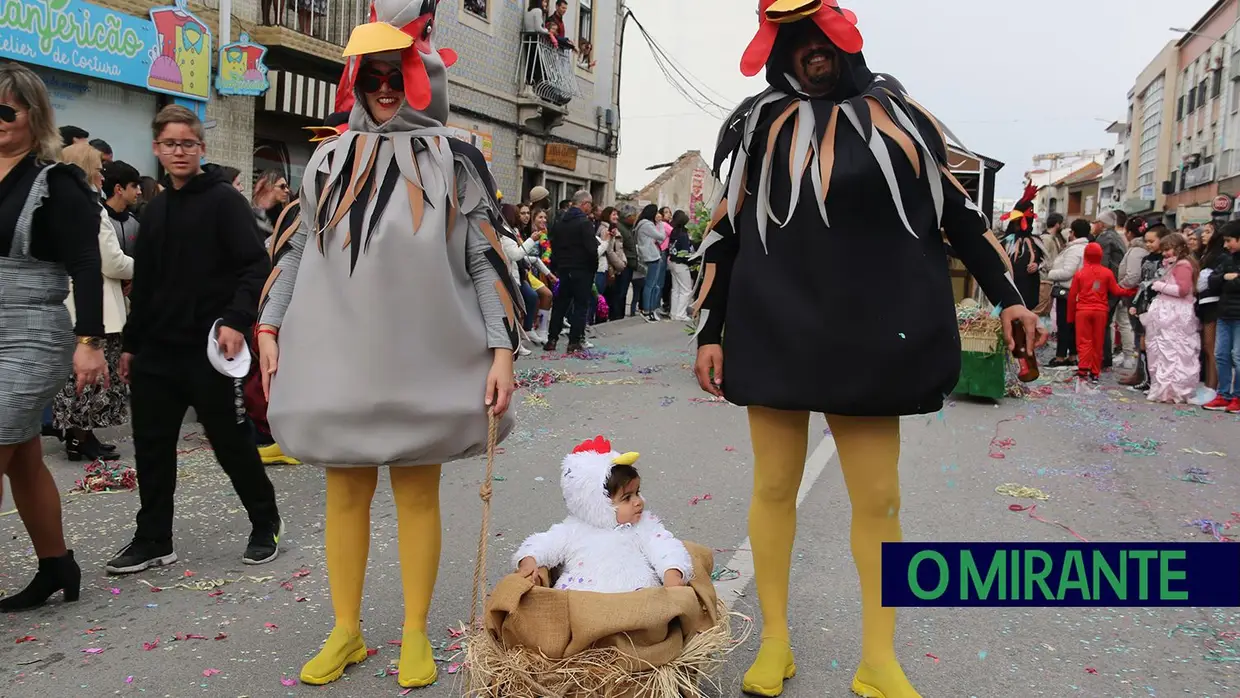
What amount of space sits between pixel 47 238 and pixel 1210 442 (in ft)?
26.9

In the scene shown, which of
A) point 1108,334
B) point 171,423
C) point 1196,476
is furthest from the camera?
point 1108,334

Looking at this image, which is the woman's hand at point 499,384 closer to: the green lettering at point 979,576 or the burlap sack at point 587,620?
the burlap sack at point 587,620

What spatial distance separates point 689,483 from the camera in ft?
19.5

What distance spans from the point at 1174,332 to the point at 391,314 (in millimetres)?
9888

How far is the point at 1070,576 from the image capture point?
3.50 metres

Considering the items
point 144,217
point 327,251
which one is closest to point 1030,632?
point 327,251

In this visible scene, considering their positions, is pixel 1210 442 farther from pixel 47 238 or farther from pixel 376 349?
pixel 47 238

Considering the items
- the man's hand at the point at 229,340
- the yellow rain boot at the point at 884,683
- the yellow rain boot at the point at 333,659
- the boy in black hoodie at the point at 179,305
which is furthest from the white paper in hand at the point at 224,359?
the yellow rain boot at the point at 884,683

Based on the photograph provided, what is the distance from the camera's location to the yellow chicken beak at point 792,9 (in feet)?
9.15

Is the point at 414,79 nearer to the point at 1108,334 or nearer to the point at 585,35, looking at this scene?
the point at 1108,334

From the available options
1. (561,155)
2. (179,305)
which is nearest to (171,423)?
(179,305)

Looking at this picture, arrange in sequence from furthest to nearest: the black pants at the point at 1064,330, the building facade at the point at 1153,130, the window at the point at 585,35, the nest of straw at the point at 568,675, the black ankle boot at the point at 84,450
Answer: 1. the building facade at the point at 1153,130
2. the window at the point at 585,35
3. the black pants at the point at 1064,330
4. the black ankle boot at the point at 84,450
5. the nest of straw at the point at 568,675

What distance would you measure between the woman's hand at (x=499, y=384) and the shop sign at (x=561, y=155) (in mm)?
21715

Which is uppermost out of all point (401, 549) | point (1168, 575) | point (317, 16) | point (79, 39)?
point (317, 16)
